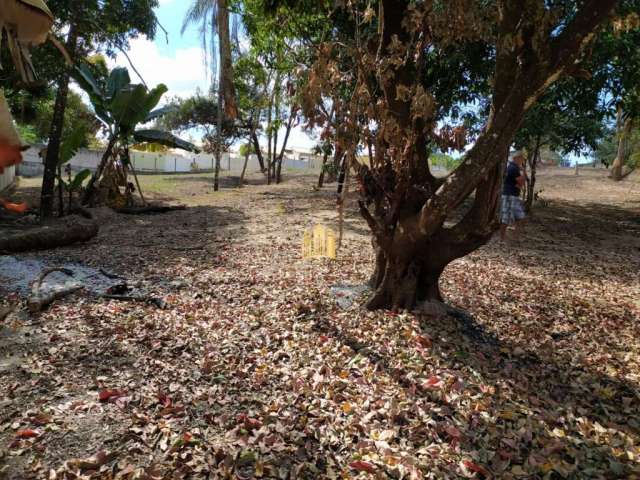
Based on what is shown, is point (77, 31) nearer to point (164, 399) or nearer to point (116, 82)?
point (116, 82)

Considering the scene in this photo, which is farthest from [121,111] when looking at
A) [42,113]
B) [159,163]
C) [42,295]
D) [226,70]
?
[159,163]

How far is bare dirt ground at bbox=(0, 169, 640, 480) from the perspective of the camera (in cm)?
288

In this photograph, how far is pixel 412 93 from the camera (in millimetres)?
4070

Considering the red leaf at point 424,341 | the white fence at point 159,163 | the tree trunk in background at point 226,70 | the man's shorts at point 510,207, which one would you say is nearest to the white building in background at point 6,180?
the white fence at point 159,163

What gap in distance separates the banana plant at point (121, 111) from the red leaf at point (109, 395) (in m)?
10.2

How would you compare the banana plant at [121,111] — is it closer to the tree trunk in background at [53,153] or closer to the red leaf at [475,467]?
the tree trunk in background at [53,153]

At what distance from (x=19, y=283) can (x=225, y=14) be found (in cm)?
535

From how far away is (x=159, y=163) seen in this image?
37.6m

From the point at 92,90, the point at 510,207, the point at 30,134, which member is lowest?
the point at 510,207

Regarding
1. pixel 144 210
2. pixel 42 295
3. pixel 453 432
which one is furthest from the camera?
pixel 144 210

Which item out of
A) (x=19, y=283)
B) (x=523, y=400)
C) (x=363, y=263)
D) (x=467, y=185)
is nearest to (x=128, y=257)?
(x=19, y=283)

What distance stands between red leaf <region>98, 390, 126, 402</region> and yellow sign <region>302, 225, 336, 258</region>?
14.9 ft

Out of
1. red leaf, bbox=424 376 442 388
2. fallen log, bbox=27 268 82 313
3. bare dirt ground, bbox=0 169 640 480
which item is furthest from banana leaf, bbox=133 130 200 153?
red leaf, bbox=424 376 442 388

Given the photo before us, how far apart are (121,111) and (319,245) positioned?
818cm
